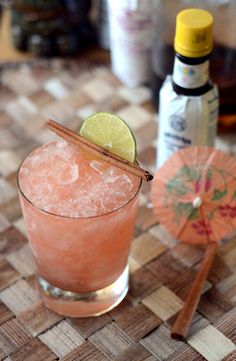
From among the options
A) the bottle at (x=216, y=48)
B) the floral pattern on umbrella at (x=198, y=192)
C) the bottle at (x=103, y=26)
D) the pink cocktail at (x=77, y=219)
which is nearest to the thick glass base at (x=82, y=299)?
the pink cocktail at (x=77, y=219)

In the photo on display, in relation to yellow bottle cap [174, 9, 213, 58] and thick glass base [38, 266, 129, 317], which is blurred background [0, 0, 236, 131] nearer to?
yellow bottle cap [174, 9, 213, 58]

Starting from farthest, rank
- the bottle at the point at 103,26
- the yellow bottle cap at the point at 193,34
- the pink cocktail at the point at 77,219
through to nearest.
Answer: the bottle at the point at 103,26 < the yellow bottle cap at the point at 193,34 < the pink cocktail at the point at 77,219

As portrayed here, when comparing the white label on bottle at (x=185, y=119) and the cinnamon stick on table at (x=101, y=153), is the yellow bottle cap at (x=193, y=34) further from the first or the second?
the cinnamon stick on table at (x=101, y=153)

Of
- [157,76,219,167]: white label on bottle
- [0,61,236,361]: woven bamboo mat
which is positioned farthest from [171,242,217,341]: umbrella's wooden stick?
[157,76,219,167]: white label on bottle

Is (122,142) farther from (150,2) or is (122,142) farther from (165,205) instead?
(150,2)

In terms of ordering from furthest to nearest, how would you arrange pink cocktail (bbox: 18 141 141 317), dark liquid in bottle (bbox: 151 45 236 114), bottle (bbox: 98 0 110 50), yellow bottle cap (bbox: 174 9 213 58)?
bottle (bbox: 98 0 110 50), dark liquid in bottle (bbox: 151 45 236 114), yellow bottle cap (bbox: 174 9 213 58), pink cocktail (bbox: 18 141 141 317)
